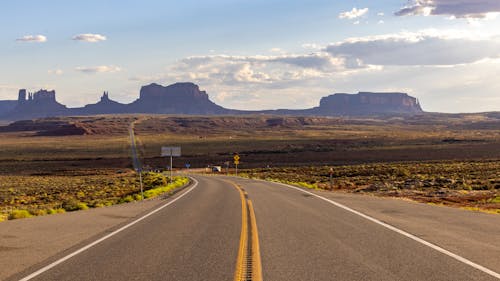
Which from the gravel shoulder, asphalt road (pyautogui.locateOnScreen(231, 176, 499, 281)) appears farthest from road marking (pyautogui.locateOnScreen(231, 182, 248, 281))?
the gravel shoulder

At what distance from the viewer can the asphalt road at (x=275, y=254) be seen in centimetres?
775

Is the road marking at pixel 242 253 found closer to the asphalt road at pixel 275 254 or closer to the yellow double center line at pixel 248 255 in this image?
the yellow double center line at pixel 248 255

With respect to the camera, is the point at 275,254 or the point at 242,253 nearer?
the point at 275,254

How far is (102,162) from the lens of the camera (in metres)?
101

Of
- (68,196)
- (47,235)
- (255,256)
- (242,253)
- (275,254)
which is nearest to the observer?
(255,256)

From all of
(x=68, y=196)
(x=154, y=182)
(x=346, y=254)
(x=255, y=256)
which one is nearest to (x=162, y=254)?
(x=255, y=256)

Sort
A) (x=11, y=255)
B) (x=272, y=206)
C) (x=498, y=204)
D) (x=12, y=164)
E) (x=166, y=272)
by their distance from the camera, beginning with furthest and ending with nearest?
(x=12, y=164) < (x=498, y=204) < (x=272, y=206) < (x=11, y=255) < (x=166, y=272)

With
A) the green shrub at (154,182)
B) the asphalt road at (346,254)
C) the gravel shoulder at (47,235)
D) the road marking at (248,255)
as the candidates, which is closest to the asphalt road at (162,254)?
the road marking at (248,255)

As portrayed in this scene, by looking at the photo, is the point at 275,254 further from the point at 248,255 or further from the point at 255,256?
the point at 248,255

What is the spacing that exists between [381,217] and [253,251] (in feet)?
21.0

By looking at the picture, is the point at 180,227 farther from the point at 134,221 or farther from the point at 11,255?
the point at 11,255

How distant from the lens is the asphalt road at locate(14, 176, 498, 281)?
7750 mm

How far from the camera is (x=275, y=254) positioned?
934cm

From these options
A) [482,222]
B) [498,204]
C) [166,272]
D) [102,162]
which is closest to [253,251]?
[166,272]
